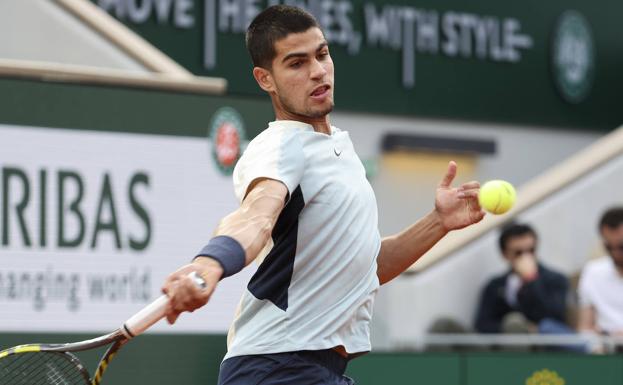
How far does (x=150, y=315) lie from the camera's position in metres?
4.53

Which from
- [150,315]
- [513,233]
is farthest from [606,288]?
[150,315]

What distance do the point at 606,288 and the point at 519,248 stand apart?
1274 millimetres

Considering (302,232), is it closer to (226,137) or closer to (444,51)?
(226,137)

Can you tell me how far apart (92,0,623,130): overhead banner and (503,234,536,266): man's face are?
6113mm

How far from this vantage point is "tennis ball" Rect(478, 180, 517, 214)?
18.3 ft

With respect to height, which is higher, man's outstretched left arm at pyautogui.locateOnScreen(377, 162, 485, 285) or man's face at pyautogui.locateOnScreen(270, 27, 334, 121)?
man's face at pyautogui.locateOnScreen(270, 27, 334, 121)

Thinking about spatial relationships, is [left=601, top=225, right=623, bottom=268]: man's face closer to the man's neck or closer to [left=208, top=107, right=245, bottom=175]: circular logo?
[left=208, top=107, right=245, bottom=175]: circular logo

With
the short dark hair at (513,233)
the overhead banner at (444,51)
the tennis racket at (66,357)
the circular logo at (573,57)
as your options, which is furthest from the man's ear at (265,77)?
the circular logo at (573,57)

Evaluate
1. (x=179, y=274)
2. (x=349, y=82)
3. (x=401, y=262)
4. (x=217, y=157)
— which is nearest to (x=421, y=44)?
(x=349, y=82)

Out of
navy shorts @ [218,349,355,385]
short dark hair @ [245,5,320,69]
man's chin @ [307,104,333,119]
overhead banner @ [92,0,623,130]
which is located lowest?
navy shorts @ [218,349,355,385]

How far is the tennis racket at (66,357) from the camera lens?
15.0 feet

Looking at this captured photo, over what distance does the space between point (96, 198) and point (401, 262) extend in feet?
8.59

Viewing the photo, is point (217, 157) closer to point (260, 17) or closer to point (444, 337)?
point (260, 17)

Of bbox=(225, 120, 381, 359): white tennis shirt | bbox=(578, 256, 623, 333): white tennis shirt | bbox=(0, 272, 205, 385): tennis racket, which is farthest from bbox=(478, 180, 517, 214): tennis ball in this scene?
bbox=(578, 256, 623, 333): white tennis shirt
